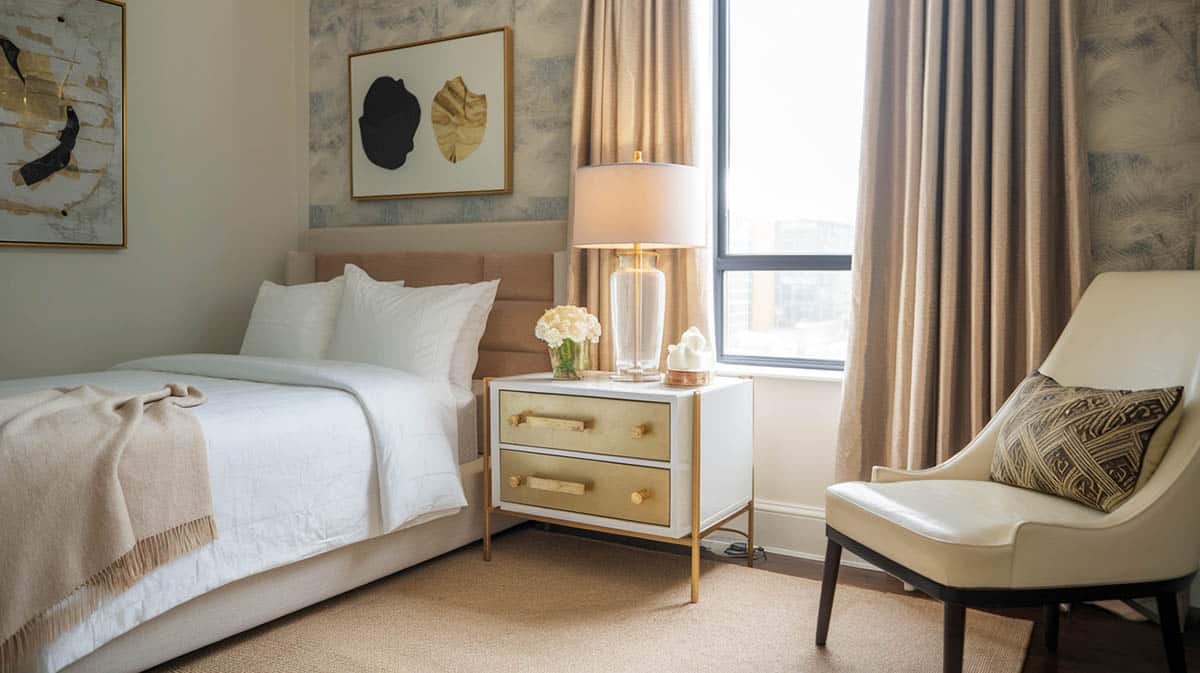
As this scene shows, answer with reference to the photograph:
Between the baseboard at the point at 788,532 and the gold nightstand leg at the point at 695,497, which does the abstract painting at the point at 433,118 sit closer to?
the gold nightstand leg at the point at 695,497

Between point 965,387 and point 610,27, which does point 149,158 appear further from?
point 965,387

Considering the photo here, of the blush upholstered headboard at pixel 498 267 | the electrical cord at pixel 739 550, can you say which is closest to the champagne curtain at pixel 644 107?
the blush upholstered headboard at pixel 498 267

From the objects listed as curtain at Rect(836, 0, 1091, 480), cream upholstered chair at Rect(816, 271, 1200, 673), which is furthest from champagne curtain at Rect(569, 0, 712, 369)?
cream upholstered chair at Rect(816, 271, 1200, 673)

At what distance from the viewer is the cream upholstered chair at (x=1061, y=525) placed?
1850 millimetres

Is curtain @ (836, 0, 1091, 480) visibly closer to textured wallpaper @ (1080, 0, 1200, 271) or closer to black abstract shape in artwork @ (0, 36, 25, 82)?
textured wallpaper @ (1080, 0, 1200, 271)

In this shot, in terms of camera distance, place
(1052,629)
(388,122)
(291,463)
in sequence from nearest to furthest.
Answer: (1052,629) → (291,463) → (388,122)

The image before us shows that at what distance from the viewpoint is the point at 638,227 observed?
2846 mm

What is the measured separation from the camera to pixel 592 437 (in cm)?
284

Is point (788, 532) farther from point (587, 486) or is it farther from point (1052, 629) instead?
point (1052, 629)

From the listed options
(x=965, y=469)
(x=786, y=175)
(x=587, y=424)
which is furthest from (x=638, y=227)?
(x=965, y=469)

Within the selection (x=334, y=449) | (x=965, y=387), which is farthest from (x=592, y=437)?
(x=965, y=387)

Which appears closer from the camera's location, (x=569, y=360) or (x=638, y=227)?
(x=638, y=227)

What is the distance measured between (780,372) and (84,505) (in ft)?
7.16

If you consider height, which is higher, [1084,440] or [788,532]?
[1084,440]
